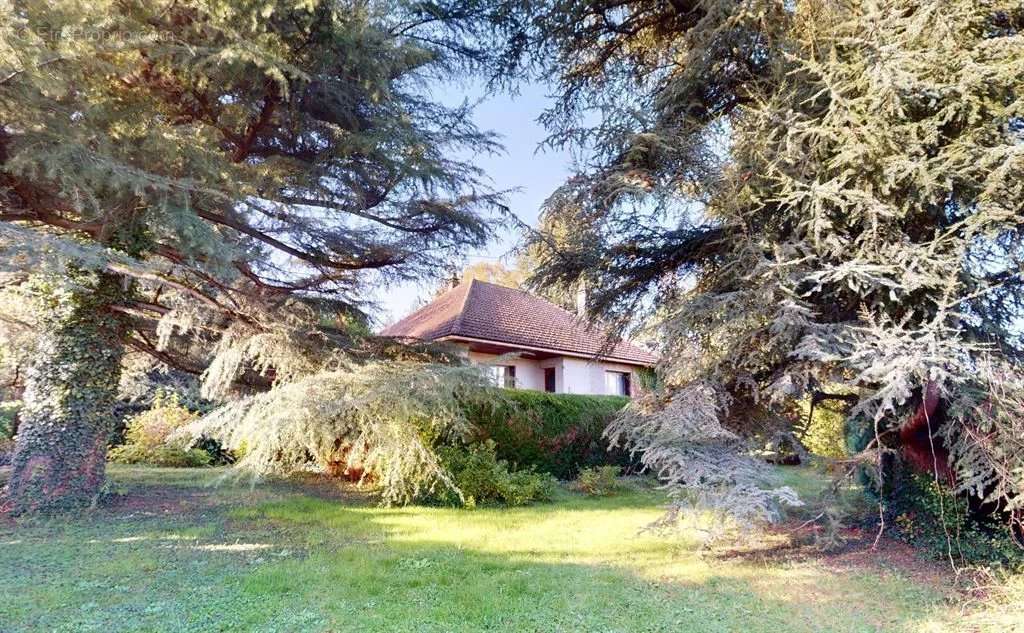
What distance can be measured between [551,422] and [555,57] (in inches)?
331

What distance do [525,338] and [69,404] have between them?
13073 mm

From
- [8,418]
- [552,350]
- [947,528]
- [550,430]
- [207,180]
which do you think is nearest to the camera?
[947,528]

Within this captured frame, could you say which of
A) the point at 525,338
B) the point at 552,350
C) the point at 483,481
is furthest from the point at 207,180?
the point at 552,350

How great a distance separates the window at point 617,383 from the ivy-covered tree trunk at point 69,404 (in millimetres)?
17371

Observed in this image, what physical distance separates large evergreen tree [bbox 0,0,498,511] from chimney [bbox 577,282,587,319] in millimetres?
2327

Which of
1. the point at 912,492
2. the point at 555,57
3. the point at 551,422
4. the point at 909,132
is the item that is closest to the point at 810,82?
the point at 909,132

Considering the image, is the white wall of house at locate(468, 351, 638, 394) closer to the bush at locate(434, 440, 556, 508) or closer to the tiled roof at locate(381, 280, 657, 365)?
the tiled roof at locate(381, 280, 657, 365)

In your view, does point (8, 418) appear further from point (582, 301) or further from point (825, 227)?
point (825, 227)

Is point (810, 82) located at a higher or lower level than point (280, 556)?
higher

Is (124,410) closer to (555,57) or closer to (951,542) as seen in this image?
(555,57)

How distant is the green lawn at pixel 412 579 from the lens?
4961mm

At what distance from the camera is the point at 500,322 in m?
19.6

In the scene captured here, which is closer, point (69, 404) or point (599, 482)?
point (69, 404)

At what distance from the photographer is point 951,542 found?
265 inches
